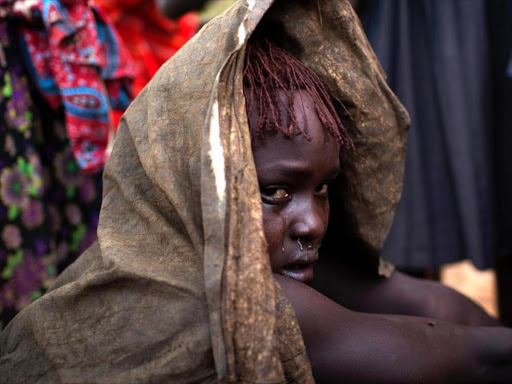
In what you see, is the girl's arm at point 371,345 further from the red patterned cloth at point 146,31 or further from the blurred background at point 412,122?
the red patterned cloth at point 146,31

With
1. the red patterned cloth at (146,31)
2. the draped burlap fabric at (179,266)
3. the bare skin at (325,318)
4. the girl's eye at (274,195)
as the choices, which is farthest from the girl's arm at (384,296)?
the red patterned cloth at (146,31)

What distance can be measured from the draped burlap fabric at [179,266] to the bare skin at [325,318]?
12cm

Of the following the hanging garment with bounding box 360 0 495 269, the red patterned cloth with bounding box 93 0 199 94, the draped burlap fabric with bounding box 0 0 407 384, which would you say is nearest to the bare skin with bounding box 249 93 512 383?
the draped burlap fabric with bounding box 0 0 407 384

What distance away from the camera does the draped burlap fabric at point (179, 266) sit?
39.6 inches

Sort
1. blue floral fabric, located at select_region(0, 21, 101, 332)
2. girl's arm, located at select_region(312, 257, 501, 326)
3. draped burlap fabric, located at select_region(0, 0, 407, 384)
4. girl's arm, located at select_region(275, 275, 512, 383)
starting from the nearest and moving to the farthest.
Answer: draped burlap fabric, located at select_region(0, 0, 407, 384), girl's arm, located at select_region(275, 275, 512, 383), girl's arm, located at select_region(312, 257, 501, 326), blue floral fabric, located at select_region(0, 21, 101, 332)

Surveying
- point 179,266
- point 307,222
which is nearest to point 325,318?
point 307,222

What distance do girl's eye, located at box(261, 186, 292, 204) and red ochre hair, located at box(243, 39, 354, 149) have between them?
12 centimetres

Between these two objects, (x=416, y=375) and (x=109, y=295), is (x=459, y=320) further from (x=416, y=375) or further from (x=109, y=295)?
(x=109, y=295)

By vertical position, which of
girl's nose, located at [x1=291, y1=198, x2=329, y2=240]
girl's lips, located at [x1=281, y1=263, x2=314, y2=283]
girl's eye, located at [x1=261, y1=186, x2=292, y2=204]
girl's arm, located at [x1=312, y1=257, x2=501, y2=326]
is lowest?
girl's arm, located at [x1=312, y1=257, x2=501, y2=326]

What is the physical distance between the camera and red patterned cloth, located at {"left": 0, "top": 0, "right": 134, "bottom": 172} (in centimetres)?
226

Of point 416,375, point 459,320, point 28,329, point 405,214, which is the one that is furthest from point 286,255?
point 405,214

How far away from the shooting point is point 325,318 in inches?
46.0

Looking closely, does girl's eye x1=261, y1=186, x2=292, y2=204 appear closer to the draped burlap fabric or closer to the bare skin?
the bare skin

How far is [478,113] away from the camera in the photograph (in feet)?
7.80
